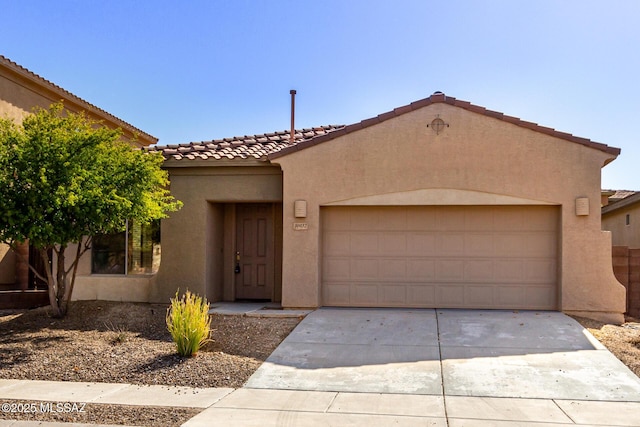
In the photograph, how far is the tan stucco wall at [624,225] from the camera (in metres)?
17.4

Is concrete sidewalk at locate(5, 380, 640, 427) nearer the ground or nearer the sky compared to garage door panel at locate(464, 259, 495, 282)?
nearer the ground

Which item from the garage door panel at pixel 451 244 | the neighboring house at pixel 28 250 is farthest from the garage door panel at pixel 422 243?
the neighboring house at pixel 28 250

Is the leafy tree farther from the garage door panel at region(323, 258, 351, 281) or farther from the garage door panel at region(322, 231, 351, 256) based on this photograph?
the garage door panel at region(323, 258, 351, 281)

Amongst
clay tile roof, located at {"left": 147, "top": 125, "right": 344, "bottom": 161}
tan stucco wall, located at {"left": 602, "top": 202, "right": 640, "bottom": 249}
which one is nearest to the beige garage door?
clay tile roof, located at {"left": 147, "top": 125, "right": 344, "bottom": 161}

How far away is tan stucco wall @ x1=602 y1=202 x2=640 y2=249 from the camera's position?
57.0 ft

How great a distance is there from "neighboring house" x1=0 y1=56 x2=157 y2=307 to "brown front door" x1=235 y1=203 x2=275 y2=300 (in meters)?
2.10

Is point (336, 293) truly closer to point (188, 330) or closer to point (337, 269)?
point (337, 269)

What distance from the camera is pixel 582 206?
1174 centimetres

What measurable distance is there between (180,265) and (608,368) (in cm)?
858

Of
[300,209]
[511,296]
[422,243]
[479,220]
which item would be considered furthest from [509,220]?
[300,209]

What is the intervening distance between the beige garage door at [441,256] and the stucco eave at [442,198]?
315 millimetres

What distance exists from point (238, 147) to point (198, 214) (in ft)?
6.86

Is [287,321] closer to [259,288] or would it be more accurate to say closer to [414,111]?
[259,288]

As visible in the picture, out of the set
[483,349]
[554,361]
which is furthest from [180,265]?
[554,361]
